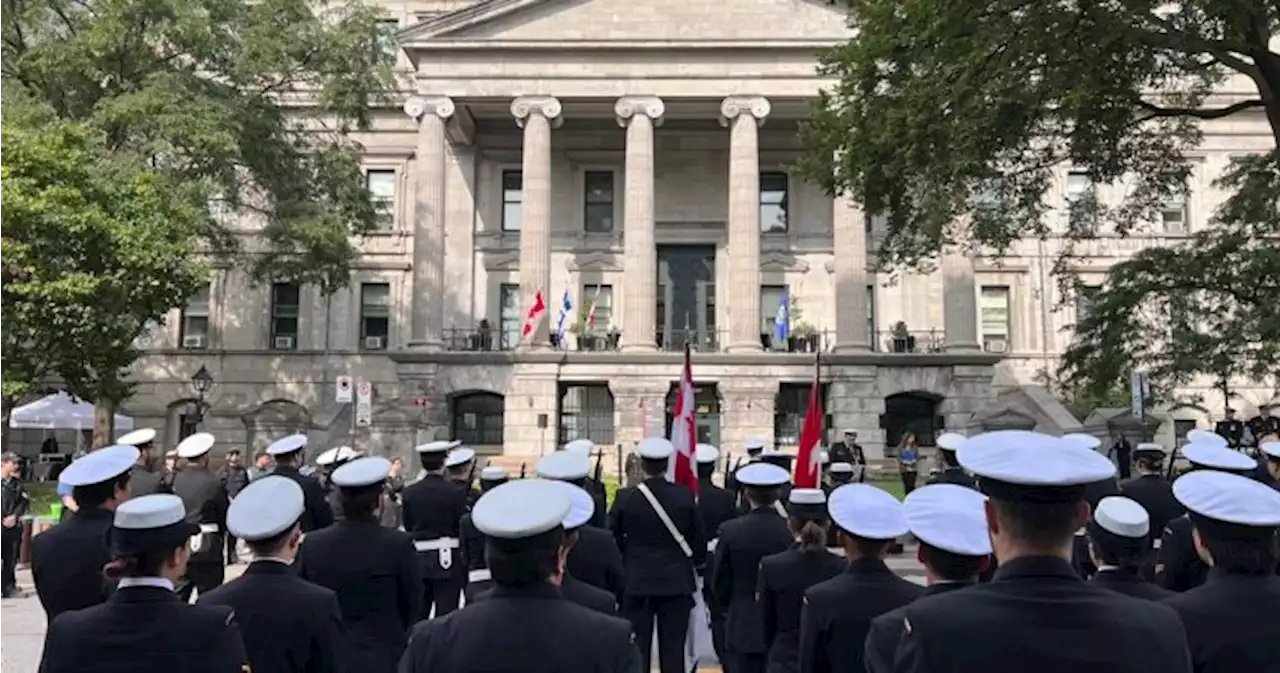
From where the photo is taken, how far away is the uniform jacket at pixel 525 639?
3.17 meters

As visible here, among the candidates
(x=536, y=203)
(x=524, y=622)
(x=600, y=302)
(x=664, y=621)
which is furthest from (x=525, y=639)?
(x=600, y=302)

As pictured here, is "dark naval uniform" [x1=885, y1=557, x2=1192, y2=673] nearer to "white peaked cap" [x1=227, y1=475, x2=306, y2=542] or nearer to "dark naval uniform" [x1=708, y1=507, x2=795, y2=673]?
"white peaked cap" [x1=227, y1=475, x2=306, y2=542]

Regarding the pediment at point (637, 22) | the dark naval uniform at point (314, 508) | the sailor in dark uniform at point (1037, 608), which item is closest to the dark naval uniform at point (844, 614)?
the sailor in dark uniform at point (1037, 608)

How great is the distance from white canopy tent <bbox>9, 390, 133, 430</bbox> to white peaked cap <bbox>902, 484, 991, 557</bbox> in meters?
39.2

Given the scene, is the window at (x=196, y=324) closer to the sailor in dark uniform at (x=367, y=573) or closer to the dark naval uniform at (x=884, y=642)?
the sailor in dark uniform at (x=367, y=573)

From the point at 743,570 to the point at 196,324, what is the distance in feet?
148

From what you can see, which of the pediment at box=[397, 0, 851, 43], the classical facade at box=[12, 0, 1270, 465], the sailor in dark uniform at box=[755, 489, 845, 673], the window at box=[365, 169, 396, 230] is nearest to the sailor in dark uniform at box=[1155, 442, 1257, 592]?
the sailor in dark uniform at box=[755, 489, 845, 673]

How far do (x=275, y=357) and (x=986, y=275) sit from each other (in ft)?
105

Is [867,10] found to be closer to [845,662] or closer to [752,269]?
[845,662]

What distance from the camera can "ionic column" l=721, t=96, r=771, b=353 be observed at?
3959 cm

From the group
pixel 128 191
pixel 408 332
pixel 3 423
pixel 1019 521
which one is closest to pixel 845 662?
pixel 1019 521

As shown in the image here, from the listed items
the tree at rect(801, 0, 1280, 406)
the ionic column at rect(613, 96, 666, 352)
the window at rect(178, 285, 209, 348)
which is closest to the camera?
the tree at rect(801, 0, 1280, 406)

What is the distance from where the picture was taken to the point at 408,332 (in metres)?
46.1

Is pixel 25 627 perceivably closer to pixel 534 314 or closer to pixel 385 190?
pixel 534 314
